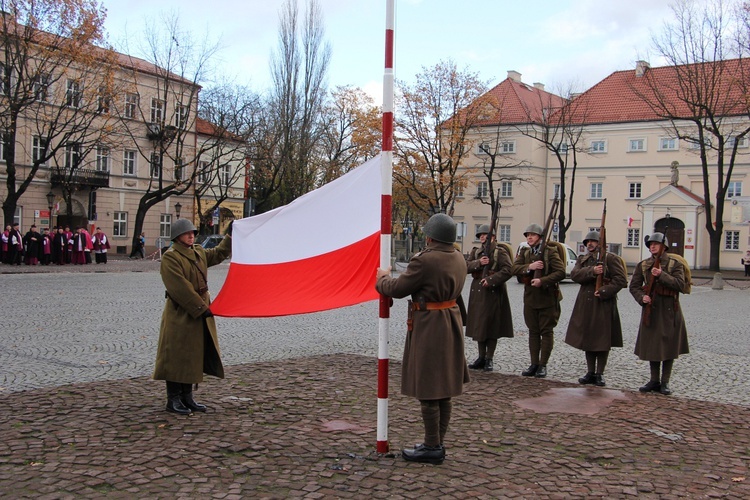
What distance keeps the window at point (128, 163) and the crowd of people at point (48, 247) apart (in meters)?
15.9

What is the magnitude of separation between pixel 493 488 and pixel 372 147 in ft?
161

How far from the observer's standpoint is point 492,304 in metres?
9.55

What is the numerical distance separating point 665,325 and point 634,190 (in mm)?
52474

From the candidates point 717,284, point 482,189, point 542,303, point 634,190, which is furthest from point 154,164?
point 542,303

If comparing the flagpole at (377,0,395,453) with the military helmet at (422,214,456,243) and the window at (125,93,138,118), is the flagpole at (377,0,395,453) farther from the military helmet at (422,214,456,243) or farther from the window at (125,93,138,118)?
the window at (125,93,138,118)

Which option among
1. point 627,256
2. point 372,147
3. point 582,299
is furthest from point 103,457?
point 627,256

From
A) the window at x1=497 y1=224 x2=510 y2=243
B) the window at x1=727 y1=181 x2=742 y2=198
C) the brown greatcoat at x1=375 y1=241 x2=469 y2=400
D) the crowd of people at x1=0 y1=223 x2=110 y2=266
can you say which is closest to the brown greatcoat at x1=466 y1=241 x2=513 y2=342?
the brown greatcoat at x1=375 y1=241 x2=469 y2=400

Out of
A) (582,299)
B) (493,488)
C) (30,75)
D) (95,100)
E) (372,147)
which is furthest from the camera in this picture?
(372,147)

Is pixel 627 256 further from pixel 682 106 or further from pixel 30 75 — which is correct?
pixel 30 75

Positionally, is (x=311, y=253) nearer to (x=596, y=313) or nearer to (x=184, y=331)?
(x=184, y=331)

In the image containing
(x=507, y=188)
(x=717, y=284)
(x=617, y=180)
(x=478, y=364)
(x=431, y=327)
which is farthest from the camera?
(x=507, y=188)

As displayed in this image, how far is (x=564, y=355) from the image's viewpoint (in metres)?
10.8

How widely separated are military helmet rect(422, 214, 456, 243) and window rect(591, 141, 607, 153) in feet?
185

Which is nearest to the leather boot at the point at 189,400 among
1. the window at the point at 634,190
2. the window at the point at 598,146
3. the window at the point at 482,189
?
the window at the point at 634,190
